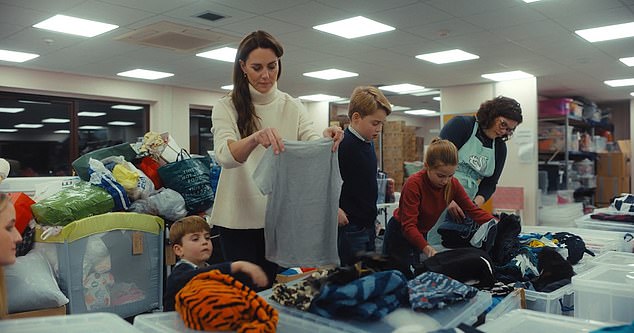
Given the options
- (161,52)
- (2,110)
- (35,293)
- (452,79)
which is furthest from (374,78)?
(35,293)

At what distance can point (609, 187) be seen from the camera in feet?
32.8

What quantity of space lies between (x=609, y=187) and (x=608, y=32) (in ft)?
18.5

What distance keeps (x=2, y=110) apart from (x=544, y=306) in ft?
27.3

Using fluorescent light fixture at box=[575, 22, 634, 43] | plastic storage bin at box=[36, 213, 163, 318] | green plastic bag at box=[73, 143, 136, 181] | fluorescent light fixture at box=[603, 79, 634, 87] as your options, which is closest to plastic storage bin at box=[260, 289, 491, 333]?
plastic storage bin at box=[36, 213, 163, 318]

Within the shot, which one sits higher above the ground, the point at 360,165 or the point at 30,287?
the point at 360,165

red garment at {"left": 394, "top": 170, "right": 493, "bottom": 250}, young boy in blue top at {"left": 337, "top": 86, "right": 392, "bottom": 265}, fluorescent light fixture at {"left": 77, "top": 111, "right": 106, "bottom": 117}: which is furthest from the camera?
fluorescent light fixture at {"left": 77, "top": 111, "right": 106, "bottom": 117}

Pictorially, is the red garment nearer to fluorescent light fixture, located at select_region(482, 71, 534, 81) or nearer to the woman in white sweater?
the woman in white sweater

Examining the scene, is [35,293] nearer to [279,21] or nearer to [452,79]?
[279,21]

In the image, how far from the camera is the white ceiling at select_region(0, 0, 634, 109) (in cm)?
443

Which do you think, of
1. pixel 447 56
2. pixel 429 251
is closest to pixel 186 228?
pixel 429 251

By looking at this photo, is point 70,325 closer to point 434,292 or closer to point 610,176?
point 434,292

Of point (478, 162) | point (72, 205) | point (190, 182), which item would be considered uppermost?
point (478, 162)

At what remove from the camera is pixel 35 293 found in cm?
253

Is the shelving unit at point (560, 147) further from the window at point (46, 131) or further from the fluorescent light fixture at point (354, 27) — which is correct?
the window at point (46, 131)
